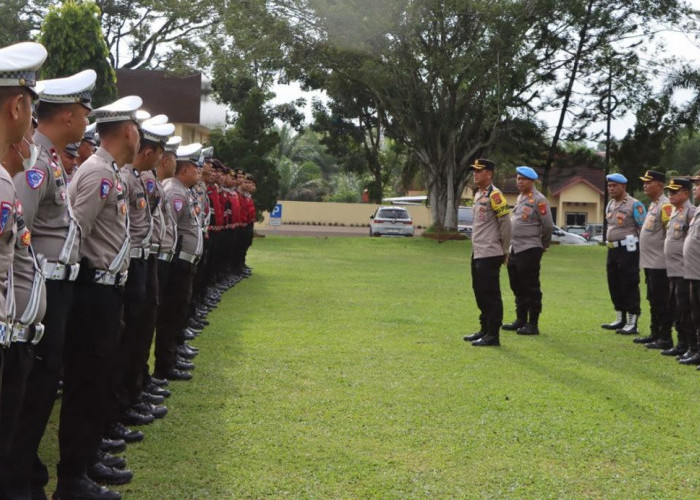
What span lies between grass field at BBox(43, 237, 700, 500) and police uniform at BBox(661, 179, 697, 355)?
1.06ft

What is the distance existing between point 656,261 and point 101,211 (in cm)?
725

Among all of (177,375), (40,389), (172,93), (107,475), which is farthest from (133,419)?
(172,93)

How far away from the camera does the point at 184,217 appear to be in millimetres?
7844

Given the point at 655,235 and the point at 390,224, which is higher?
the point at 655,235

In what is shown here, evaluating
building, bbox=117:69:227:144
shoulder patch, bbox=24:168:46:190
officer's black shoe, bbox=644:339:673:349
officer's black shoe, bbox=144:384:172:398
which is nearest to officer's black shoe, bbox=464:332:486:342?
officer's black shoe, bbox=644:339:673:349

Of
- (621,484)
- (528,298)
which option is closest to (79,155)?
(621,484)

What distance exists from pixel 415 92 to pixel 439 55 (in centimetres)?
239

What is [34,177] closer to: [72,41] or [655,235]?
[655,235]

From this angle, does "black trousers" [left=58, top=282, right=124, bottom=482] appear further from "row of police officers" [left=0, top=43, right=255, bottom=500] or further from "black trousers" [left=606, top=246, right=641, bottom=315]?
"black trousers" [left=606, top=246, right=641, bottom=315]

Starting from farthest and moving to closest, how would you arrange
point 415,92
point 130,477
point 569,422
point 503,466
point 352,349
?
point 415,92
point 352,349
point 569,422
point 503,466
point 130,477

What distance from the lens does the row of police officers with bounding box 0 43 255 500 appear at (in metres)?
3.33

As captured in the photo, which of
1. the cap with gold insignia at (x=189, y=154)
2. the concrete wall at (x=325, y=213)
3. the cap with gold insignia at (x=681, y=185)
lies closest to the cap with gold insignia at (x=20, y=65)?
the cap with gold insignia at (x=189, y=154)

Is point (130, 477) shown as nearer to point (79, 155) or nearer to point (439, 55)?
point (79, 155)

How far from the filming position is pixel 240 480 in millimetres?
4949
